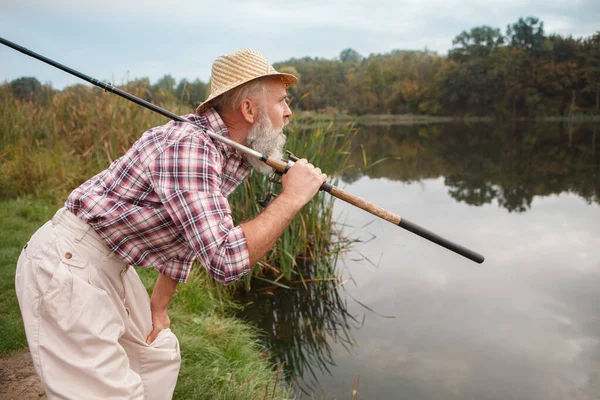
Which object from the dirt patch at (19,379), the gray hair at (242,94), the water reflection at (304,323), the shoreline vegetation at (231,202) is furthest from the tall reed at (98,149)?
the gray hair at (242,94)

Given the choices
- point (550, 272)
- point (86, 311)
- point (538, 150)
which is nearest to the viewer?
point (86, 311)

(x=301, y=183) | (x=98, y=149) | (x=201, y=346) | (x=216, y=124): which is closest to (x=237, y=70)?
(x=216, y=124)

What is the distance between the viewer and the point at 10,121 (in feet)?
28.5

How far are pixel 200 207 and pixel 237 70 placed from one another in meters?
0.68

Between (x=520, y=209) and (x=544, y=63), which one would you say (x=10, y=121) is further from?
(x=544, y=63)

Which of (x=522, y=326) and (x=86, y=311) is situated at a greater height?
(x=86, y=311)

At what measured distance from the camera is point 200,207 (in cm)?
164

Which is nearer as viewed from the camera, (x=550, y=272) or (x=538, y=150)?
(x=550, y=272)

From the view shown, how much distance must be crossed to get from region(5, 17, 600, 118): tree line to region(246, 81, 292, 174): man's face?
4360cm

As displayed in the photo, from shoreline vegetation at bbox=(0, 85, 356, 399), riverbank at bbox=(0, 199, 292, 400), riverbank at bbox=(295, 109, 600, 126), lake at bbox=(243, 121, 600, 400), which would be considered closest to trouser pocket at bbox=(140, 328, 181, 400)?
riverbank at bbox=(0, 199, 292, 400)

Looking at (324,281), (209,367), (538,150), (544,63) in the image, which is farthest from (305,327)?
(544,63)

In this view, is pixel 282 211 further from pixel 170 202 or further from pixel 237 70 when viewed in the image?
pixel 237 70

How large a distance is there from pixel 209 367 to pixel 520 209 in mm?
9005

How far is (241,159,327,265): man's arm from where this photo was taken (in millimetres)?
1673
